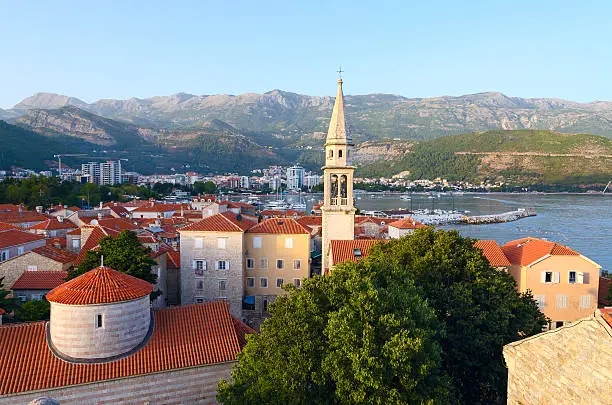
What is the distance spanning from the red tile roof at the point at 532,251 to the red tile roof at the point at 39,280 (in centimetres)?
2318

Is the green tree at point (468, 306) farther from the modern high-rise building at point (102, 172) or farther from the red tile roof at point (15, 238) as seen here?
the modern high-rise building at point (102, 172)

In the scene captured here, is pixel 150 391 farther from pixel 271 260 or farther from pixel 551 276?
pixel 551 276

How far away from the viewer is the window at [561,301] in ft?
77.0

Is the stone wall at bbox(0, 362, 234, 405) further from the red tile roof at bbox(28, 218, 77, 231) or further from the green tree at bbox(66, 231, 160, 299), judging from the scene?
the red tile roof at bbox(28, 218, 77, 231)

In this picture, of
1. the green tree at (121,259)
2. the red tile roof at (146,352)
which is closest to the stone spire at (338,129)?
the green tree at (121,259)

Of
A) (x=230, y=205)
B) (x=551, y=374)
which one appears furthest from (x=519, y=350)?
(x=230, y=205)

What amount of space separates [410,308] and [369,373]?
232cm

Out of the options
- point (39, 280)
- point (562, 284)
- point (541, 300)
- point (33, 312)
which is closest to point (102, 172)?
point (39, 280)

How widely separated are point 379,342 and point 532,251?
17201 millimetres

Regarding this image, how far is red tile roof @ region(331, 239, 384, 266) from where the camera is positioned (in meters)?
22.8

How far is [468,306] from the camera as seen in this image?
47.8 feet

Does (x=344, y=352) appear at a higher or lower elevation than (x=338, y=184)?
lower

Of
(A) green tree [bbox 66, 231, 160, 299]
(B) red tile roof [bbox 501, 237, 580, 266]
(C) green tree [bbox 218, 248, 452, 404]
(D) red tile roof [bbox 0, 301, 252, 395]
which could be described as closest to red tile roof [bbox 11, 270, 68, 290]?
(A) green tree [bbox 66, 231, 160, 299]


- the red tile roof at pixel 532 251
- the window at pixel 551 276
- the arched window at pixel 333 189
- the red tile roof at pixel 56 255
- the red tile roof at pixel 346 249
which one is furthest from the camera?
the arched window at pixel 333 189
